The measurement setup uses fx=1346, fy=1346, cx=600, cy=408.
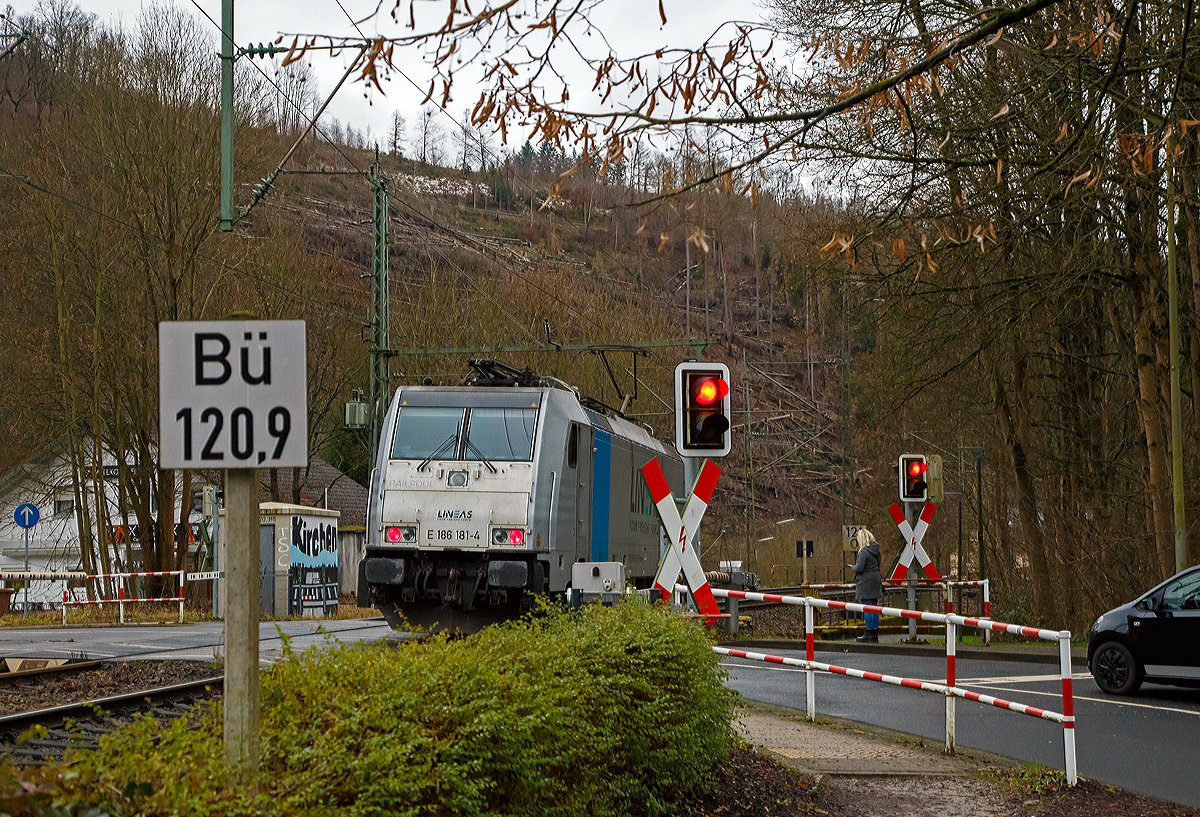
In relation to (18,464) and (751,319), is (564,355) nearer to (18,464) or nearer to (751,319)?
(18,464)

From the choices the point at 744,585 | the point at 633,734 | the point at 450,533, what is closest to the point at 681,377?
the point at 633,734

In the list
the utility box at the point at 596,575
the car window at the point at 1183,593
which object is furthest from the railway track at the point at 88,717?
the car window at the point at 1183,593

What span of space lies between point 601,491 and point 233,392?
1467 cm

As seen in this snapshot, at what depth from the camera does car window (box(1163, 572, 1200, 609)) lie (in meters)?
13.7

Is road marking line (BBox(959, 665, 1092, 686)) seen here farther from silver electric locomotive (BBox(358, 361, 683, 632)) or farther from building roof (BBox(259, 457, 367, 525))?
building roof (BBox(259, 457, 367, 525))

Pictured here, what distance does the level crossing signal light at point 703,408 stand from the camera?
1104cm

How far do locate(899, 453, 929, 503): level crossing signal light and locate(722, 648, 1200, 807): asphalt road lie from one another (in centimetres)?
382

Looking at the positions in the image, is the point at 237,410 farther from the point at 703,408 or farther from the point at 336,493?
the point at 336,493

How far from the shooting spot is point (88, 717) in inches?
429

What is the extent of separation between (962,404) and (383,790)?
2944cm

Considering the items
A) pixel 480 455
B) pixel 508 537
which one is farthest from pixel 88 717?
pixel 480 455

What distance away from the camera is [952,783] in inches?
348

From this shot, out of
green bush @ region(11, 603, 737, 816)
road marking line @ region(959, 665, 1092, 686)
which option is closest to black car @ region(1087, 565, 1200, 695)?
road marking line @ region(959, 665, 1092, 686)

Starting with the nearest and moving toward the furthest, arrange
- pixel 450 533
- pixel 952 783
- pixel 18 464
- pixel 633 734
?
pixel 633 734, pixel 952 783, pixel 450 533, pixel 18 464
